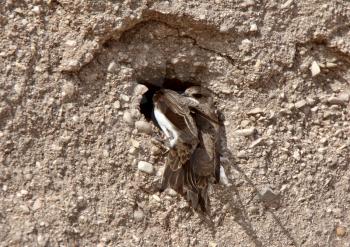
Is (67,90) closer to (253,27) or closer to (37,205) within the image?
(37,205)

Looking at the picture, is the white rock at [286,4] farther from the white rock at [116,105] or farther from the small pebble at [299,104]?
the white rock at [116,105]

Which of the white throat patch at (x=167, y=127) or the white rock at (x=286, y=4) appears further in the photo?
the white rock at (x=286, y=4)

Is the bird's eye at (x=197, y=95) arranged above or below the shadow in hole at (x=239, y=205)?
above

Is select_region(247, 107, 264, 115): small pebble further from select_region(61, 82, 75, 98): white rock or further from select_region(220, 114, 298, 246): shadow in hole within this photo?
select_region(61, 82, 75, 98): white rock

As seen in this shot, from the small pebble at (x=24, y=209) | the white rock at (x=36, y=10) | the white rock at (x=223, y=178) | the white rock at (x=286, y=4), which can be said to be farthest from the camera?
the white rock at (x=286, y=4)

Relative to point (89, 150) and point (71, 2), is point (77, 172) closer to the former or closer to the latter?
point (89, 150)

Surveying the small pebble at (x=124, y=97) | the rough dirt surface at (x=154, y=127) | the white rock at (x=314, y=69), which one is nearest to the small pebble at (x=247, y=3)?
the rough dirt surface at (x=154, y=127)
